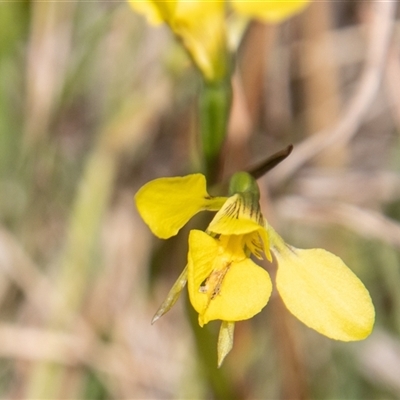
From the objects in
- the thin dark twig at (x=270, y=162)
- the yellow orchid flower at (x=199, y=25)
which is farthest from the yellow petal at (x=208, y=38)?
the thin dark twig at (x=270, y=162)

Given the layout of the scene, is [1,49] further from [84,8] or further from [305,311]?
[305,311]

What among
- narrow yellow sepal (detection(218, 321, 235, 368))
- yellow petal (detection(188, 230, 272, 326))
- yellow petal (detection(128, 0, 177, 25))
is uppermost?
yellow petal (detection(128, 0, 177, 25))

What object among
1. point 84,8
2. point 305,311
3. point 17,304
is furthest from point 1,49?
point 305,311

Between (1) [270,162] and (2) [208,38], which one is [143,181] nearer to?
(2) [208,38]

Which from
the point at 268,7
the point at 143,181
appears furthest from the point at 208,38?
the point at 143,181

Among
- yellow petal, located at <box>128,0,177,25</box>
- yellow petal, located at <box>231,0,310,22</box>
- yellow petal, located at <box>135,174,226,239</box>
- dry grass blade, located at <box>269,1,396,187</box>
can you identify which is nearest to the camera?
yellow petal, located at <box>135,174,226,239</box>

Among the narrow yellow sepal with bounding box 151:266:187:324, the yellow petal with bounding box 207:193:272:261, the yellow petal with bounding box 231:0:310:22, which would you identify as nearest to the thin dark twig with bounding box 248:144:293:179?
the yellow petal with bounding box 207:193:272:261

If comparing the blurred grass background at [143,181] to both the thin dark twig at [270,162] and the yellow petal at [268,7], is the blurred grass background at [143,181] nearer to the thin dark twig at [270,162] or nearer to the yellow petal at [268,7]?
the yellow petal at [268,7]

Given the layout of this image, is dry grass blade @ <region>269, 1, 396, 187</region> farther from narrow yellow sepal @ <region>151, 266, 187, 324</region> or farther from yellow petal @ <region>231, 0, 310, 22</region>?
narrow yellow sepal @ <region>151, 266, 187, 324</region>
